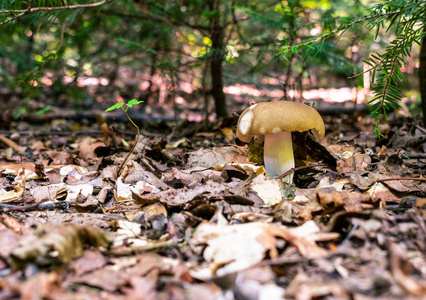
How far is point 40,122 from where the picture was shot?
221 inches

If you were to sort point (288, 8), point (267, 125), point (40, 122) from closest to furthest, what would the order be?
point (267, 125), point (288, 8), point (40, 122)

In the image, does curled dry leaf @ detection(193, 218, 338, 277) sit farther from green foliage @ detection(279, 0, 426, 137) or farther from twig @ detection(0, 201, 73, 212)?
green foliage @ detection(279, 0, 426, 137)

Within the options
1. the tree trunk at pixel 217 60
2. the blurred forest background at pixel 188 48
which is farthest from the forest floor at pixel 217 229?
the tree trunk at pixel 217 60

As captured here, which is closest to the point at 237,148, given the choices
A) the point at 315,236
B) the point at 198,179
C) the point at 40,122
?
the point at 198,179

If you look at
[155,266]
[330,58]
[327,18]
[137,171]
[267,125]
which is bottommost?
[155,266]

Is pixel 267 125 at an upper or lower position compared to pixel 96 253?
upper

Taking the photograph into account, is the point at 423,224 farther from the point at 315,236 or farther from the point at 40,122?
the point at 40,122

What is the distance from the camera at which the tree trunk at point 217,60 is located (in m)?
3.90

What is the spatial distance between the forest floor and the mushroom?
22 cm

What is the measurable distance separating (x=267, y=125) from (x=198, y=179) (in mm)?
680

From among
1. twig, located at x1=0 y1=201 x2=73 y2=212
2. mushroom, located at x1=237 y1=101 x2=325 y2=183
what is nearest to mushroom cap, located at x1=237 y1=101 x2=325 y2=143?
mushroom, located at x1=237 y1=101 x2=325 y2=183

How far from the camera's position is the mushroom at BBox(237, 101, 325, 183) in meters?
2.14

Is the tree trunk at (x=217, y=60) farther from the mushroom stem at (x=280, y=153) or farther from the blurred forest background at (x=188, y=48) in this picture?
the mushroom stem at (x=280, y=153)

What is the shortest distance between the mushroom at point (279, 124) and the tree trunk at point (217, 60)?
1735 millimetres
